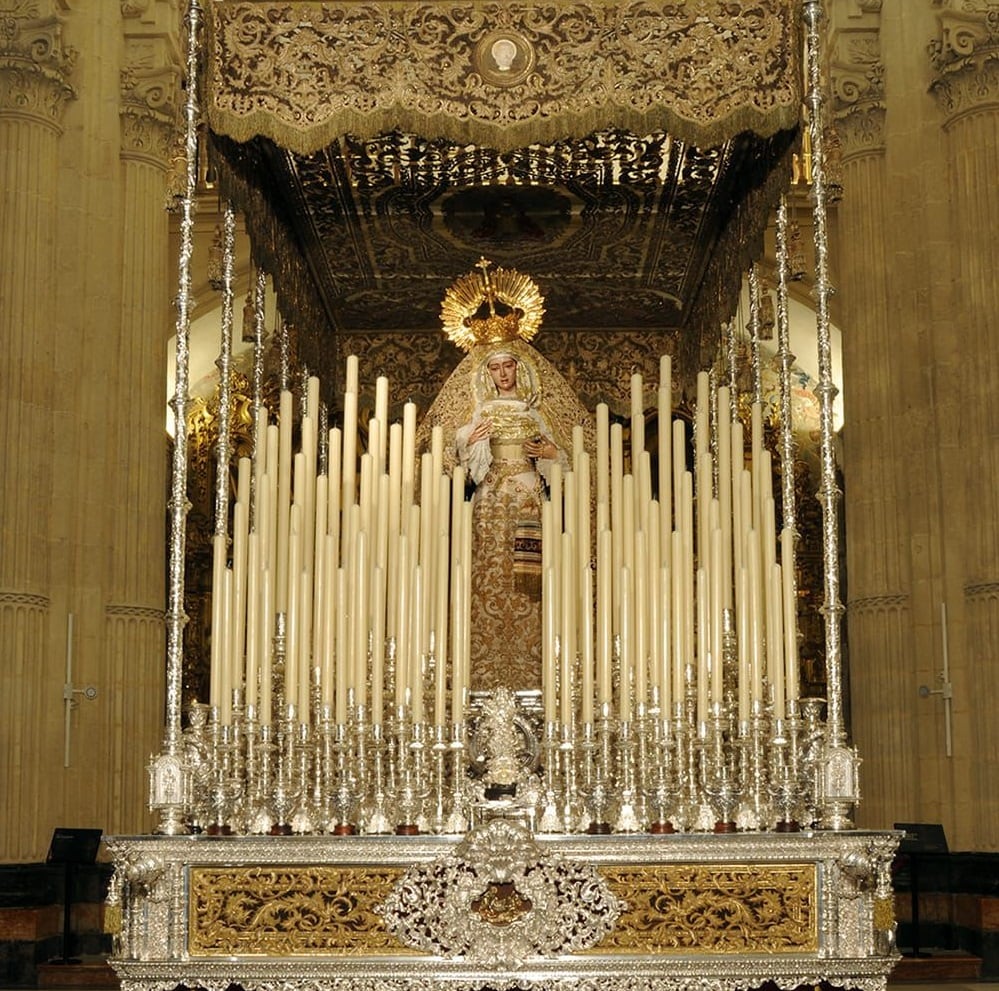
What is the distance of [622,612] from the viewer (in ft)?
21.3

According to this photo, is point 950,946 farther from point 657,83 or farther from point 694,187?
point 657,83

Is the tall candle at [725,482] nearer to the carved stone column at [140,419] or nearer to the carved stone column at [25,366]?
the carved stone column at [25,366]

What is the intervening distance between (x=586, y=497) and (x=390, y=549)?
2.62 ft

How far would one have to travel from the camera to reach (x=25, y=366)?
11.1 meters

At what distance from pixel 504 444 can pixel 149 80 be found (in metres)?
5.67

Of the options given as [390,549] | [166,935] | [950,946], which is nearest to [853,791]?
[390,549]

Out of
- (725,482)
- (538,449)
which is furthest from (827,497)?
(538,449)

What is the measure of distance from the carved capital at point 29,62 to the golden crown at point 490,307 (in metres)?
3.92

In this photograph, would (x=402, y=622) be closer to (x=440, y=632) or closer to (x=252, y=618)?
(x=440, y=632)

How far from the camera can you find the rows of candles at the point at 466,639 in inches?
252

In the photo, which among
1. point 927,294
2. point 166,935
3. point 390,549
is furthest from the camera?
point 927,294

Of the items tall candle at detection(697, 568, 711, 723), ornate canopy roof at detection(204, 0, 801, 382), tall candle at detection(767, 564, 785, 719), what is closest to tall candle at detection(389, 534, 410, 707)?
tall candle at detection(697, 568, 711, 723)

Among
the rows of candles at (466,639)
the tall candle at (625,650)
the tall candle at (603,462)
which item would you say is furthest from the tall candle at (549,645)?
the tall candle at (603,462)

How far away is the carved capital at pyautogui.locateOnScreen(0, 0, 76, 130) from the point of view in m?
11.4
